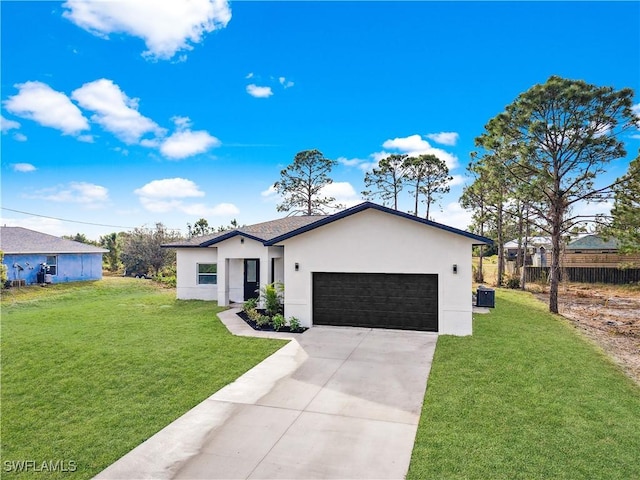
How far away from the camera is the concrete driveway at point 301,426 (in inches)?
197

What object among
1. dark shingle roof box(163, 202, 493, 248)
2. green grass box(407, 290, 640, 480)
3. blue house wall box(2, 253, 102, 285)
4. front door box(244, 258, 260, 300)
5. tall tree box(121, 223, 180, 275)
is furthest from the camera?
tall tree box(121, 223, 180, 275)

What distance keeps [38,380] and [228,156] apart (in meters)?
21.9

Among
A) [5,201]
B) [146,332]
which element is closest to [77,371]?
[146,332]

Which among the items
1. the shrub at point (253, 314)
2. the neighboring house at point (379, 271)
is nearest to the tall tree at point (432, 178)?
the neighboring house at point (379, 271)

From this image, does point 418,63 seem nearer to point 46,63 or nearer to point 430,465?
point 46,63

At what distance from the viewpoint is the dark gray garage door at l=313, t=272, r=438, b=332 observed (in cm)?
1239

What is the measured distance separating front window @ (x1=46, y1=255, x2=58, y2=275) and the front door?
1738cm

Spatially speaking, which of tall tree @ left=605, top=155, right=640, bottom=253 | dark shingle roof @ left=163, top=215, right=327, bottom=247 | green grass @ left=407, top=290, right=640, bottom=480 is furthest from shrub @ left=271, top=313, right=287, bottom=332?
tall tree @ left=605, top=155, right=640, bottom=253

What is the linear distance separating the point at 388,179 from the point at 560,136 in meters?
22.1

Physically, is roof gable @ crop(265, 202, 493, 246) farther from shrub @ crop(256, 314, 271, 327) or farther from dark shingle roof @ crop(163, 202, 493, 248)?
shrub @ crop(256, 314, 271, 327)

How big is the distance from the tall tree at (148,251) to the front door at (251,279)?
55.1ft

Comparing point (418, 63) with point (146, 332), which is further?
point (418, 63)

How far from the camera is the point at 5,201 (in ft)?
115

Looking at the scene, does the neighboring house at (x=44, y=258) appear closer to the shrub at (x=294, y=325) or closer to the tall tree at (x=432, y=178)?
the shrub at (x=294, y=325)
